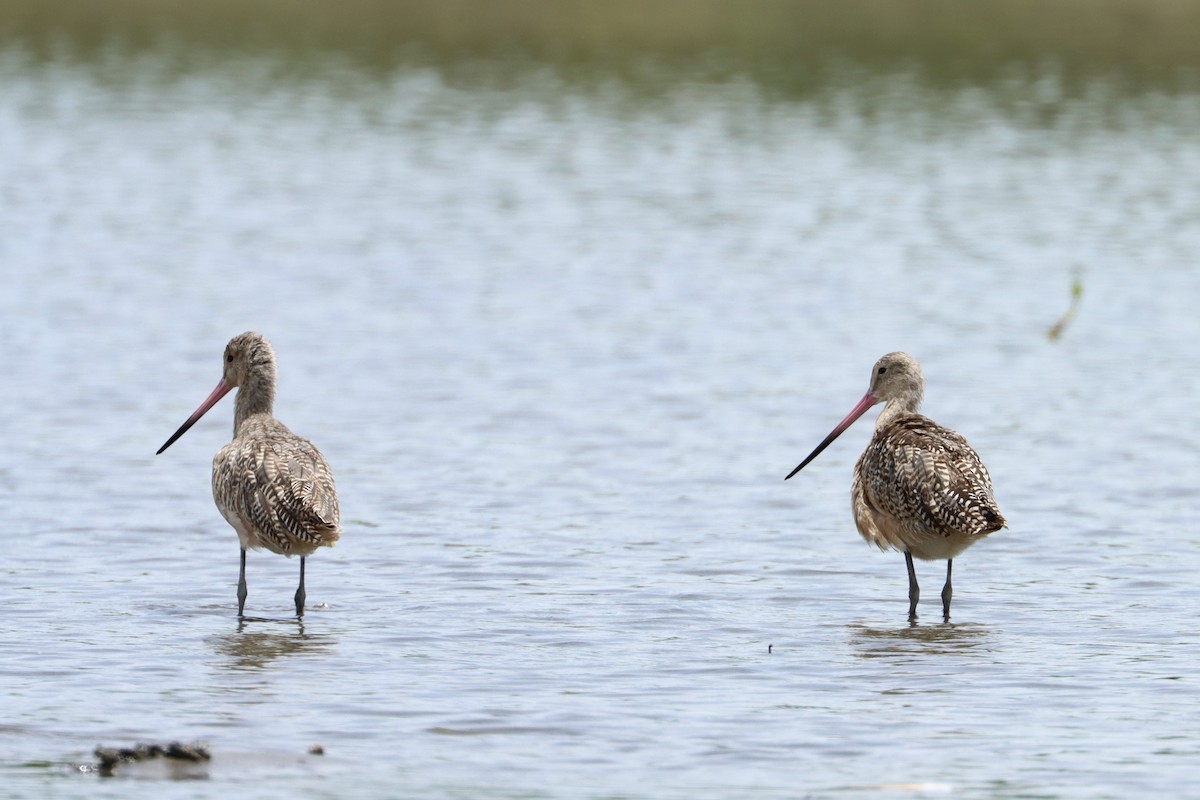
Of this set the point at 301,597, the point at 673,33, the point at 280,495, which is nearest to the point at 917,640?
the point at 301,597

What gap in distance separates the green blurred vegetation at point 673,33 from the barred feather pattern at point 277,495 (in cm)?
2444

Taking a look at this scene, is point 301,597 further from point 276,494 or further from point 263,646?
point 263,646

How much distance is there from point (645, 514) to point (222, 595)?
2.65m

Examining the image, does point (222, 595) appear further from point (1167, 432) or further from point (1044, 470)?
point (1167, 432)

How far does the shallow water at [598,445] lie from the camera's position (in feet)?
25.6

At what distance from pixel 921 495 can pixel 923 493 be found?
0.01 meters

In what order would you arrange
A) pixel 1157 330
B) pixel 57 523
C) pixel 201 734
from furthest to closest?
pixel 1157 330, pixel 57 523, pixel 201 734

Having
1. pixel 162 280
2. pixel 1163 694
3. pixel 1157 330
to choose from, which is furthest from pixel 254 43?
pixel 1163 694

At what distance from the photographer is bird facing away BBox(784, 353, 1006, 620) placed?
9469 mm

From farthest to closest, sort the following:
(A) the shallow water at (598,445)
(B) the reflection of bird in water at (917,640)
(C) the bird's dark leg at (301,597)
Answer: (C) the bird's dark leg at (301,597), (B) the reflection of bird in water at (917,640), (A) the shallow water at (598,445)

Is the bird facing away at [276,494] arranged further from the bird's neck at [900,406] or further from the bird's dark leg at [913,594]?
the bird's neck at [900,406]

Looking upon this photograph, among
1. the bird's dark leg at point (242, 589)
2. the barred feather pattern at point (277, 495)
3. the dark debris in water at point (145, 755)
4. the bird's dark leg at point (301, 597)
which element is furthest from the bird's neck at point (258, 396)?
the dark debris in water at point (145, 755)

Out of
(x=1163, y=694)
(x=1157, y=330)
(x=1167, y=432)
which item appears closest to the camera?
(x=1163, y=694)

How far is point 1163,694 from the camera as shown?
27.5 feet
